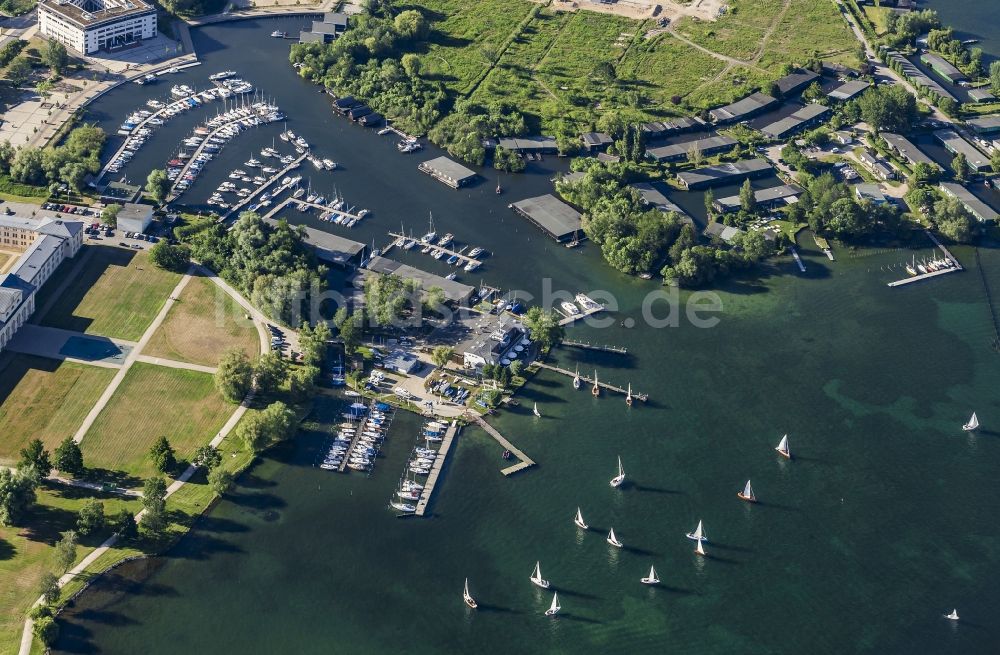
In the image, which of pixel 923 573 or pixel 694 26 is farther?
pixel 694 26

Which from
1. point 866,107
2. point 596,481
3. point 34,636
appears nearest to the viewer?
point 34,636

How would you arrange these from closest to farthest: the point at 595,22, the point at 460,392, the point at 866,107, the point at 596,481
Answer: the point at 596,481 → the point at 460,392 → the point at 866,107 → the point at 595,22

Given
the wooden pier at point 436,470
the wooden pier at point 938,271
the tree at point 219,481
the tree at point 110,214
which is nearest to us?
the tree at point 219,481

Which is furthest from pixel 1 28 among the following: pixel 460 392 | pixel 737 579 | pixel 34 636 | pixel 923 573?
pixel 923 573

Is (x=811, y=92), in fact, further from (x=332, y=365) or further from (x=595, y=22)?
(x=332, y=365)

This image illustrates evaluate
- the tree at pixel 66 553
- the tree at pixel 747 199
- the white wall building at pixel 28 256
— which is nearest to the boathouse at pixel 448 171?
the tree at pixel 747 199

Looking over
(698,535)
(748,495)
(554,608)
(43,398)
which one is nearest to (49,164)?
(43,398)

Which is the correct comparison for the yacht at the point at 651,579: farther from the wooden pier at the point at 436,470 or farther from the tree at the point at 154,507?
the tree at the point at 154,507
